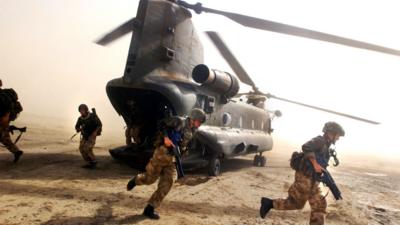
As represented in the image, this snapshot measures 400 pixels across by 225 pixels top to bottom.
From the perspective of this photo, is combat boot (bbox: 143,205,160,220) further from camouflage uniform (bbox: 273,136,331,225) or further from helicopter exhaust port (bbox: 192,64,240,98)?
helicopter exhaust port (bbox: 192,64,240,98)

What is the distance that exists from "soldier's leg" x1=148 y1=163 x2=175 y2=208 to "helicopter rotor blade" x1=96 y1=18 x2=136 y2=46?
5495 millimetres

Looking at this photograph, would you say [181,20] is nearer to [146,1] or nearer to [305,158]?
[146,1]

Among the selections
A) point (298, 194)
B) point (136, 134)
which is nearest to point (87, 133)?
point (136, 134)

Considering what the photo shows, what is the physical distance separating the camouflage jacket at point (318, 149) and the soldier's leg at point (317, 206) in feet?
1.38

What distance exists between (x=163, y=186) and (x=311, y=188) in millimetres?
2192

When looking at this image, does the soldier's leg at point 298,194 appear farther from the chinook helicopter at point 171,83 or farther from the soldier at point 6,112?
the soldier at point 6,112

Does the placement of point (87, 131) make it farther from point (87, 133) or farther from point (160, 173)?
point (160, 173)

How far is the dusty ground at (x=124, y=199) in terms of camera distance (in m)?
5.11

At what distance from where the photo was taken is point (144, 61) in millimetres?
8805

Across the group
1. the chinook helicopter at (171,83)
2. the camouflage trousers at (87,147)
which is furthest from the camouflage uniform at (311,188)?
the camouflage trousers at (87,147)

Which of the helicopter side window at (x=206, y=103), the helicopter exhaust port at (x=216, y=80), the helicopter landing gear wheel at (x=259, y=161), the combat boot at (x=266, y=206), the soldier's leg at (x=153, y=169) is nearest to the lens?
the soldier's leg at (x=153, y=169)

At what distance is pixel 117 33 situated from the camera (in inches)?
382

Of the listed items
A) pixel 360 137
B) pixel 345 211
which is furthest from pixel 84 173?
pixel 360 137

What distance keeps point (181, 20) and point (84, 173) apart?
460 cm
